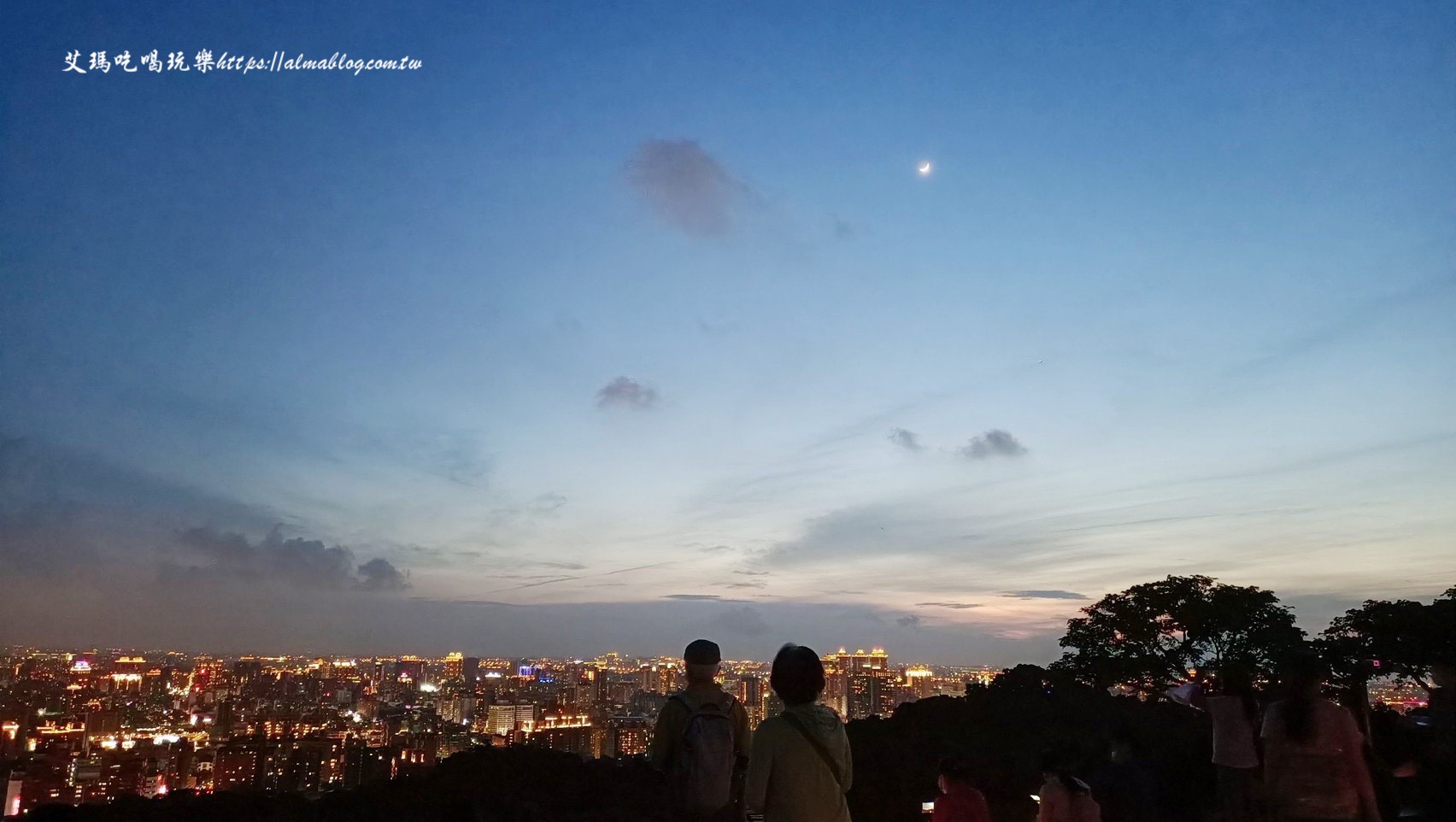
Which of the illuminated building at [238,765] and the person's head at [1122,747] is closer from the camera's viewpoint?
the person's head at [1122,747]

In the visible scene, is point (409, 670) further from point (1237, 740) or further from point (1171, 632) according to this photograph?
point (1237, 740)

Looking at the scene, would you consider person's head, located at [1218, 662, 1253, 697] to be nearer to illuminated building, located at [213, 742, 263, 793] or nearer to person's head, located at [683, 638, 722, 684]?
person's head, located at [683, 638, 722, 684]

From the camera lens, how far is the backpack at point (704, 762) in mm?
3973

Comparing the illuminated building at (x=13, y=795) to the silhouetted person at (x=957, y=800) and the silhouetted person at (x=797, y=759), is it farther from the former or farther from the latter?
the silhouetted person at (x=957, y=800)

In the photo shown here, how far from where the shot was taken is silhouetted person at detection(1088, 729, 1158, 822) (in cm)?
782

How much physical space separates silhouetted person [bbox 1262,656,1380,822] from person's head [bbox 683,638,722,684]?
130 inches

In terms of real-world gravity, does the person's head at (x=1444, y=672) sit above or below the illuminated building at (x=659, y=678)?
above

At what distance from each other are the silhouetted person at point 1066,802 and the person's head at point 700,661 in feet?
9.73

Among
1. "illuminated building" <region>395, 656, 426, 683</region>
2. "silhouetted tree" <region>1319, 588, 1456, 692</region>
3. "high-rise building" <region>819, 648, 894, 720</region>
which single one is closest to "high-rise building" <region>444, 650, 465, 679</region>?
"illuminated building" <region>395, 656, 426, 683</region>

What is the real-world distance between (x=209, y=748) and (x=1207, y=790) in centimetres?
1422

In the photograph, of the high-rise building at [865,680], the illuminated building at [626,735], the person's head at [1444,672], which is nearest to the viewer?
the person's head at [1444,672]

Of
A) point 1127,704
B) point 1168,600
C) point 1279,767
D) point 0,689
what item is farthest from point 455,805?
point 1168,600

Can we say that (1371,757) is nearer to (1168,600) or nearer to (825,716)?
(825,716)

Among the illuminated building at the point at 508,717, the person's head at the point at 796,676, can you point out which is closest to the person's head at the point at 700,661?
the person's head at the point at 796,676
